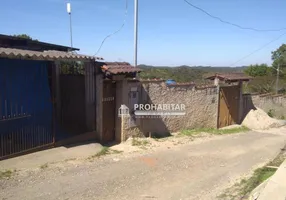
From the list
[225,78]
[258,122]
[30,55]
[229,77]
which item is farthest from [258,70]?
[30,55]

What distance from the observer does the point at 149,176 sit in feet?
22.1

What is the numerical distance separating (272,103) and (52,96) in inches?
524

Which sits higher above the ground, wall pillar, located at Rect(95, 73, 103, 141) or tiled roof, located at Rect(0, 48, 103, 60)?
tiled roof, located at Rect(0, 48, 103, 60)

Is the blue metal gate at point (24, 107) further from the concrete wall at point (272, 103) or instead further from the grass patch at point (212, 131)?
the concrete wall at point (272, 103)

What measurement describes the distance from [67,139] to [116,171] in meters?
2.36

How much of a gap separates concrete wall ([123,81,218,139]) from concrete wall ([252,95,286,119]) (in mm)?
3940

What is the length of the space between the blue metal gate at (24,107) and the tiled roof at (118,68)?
184 centimetres

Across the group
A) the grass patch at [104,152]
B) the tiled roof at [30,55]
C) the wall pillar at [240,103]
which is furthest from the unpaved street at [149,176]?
the wall pillar at [240,103]

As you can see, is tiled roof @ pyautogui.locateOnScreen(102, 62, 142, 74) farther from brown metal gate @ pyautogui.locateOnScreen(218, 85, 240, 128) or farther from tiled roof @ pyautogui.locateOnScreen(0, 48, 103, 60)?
brown metal gate @ pyautogui.locateOnScreen(218, 85, 240, 128)

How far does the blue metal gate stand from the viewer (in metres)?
7.01

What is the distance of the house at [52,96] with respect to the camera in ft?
23.3

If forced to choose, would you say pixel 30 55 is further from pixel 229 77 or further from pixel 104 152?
pixel 229 77

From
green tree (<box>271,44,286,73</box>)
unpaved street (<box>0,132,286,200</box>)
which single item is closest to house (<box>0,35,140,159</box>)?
unpaved street (<box>0,132,286,200</box>)

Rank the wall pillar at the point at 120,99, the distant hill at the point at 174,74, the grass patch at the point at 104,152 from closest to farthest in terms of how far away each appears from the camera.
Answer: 1. the grass patch at the point at 104,152
2. the wall pillar at the point at 120,99
3. the distant hill at the point at 174,74
